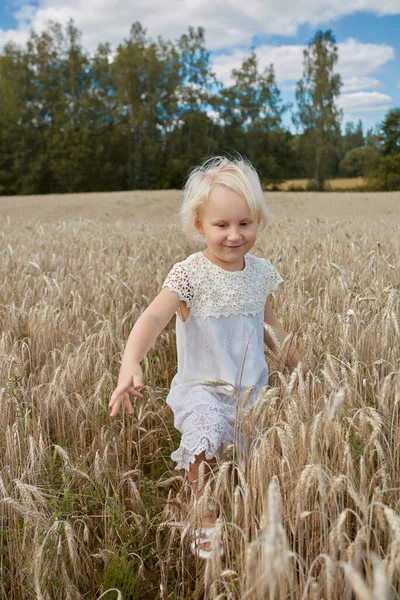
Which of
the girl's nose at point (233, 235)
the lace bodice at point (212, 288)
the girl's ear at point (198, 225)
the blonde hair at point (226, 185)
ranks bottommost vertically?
the lace bodice at point (212, 288)

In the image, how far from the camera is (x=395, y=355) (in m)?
2.52

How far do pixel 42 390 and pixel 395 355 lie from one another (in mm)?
1541

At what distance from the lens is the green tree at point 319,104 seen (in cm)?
4572

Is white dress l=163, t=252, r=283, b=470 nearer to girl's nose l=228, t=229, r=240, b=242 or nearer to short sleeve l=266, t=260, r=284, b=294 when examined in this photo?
short sleeve l=266, t=260, r=284, b=294

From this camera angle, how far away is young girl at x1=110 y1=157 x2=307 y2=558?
2.36m

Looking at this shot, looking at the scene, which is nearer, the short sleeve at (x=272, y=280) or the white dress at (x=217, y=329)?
the white dress at (x=217, y=329)

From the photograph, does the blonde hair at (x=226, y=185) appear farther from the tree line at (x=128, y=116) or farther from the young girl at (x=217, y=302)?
the tree line at (x=128, y=116)

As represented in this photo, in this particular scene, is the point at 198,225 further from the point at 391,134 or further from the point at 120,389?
the point at 391,134

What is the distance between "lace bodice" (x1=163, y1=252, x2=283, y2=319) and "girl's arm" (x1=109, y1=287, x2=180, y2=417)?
0.08m

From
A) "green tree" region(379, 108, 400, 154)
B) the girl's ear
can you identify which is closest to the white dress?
the girl's ear

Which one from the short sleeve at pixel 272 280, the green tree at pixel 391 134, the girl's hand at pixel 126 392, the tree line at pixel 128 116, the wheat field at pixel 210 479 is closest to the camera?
the wheat field at pixel 210 479

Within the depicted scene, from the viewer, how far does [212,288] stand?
258 centimetres

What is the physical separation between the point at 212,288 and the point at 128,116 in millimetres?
46059

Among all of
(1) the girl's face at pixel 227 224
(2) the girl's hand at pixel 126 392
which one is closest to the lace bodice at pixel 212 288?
(1) the girl's face at pixel 227 224
